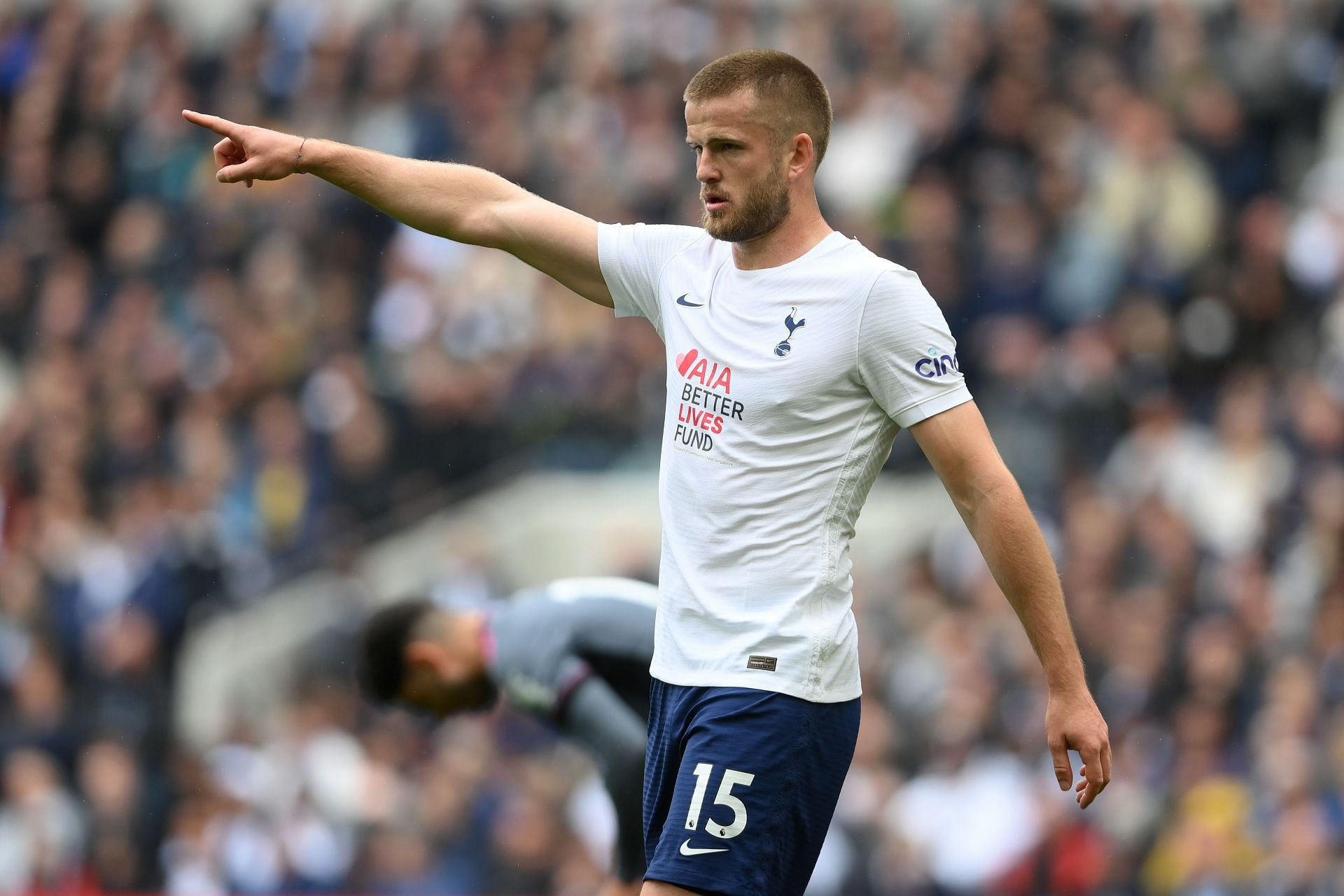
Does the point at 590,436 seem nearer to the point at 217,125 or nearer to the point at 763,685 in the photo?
the point at 217,125

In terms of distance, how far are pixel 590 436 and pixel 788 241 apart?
8.38 metres

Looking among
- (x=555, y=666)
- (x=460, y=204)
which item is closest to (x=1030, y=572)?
(x=460, y=204)

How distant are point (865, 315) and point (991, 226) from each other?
317 inches

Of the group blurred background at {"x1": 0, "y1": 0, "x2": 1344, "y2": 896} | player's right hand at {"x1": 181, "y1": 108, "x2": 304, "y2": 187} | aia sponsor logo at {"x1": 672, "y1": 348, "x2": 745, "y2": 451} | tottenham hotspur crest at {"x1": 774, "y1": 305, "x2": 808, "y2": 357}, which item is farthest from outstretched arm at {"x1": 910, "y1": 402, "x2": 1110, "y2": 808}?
blurred background at {"x1": 0, "y1": 0, "x2": 1344, "y2": 896}

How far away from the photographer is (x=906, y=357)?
4.47 metres

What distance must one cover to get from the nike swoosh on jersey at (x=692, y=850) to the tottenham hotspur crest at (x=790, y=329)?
114 cm

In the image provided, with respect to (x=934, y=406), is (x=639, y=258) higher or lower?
higher

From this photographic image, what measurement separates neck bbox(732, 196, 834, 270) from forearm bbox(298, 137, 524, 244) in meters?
0.71

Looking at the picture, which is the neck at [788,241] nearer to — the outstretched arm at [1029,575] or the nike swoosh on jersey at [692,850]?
the outstretched arm at [1029,575]

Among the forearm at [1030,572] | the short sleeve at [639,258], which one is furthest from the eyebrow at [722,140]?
the forearm at [1030,572]

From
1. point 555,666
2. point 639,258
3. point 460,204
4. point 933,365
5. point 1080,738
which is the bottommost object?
point 555,666

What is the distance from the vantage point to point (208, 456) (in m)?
13.5

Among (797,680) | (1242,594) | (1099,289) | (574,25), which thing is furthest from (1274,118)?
(797,680)

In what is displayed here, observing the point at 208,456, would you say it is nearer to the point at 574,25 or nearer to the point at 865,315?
the point at 574,25
